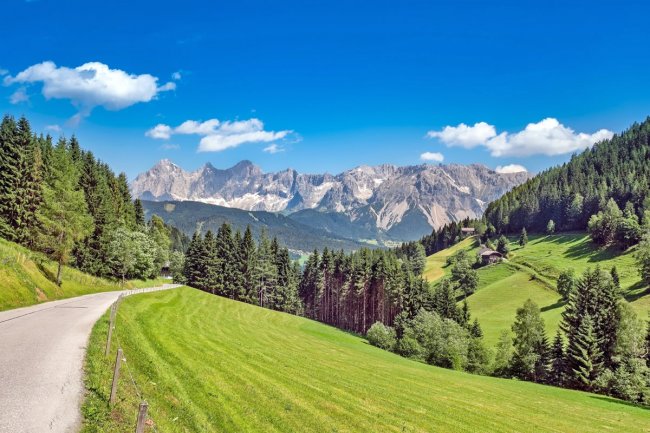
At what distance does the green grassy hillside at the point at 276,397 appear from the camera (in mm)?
17078

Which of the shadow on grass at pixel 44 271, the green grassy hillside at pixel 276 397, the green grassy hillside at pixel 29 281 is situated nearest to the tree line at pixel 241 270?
the green grassy hillside at pixel 29 281

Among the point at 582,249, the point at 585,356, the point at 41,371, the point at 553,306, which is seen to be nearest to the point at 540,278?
the point at 553,306

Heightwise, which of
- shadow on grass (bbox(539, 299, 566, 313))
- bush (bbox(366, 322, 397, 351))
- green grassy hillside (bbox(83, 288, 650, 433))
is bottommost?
bush (bbox(366, 322, 397, 351))

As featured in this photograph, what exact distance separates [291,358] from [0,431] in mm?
26453

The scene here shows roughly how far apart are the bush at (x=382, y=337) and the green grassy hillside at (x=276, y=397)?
130 feet

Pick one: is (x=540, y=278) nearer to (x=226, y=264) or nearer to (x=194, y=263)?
(x=226, y=264)

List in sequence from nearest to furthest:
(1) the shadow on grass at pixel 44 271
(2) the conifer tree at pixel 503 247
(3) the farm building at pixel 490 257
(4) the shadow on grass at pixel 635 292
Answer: (1) the shadow on grass at pixel 44 271 < (4) the shadow on grass at pixel 635 292 < (3) the farm building at pixel 490 257 < (2) the conifer tree at pixel 503 247

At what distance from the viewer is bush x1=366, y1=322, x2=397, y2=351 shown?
3209 inches

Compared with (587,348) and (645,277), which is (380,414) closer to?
(587,348)

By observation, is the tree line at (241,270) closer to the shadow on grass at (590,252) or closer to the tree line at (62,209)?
the tree line at (62,209)

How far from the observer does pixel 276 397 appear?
72.4 feet

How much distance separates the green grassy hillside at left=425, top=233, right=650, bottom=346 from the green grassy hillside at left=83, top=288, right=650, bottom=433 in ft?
205

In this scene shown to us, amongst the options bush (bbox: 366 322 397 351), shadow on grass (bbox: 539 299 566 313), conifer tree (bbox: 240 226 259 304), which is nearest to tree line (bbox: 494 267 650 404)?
bush (bbox: 366 322 397 351)

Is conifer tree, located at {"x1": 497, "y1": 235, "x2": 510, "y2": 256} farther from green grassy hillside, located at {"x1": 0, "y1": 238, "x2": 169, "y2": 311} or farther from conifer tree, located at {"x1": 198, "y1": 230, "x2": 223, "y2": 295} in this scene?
green grassy hillside, located at {"x1": 0, "y1": 238, "x2": 169, "y2": 311}
